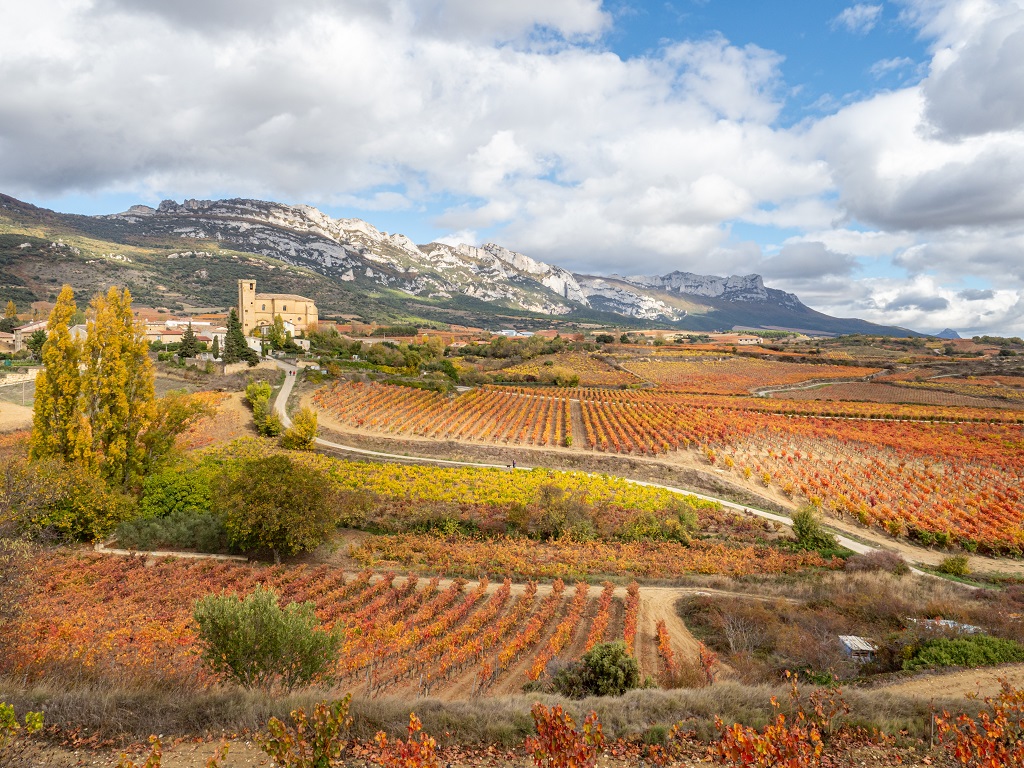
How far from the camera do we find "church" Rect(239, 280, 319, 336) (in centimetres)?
7919

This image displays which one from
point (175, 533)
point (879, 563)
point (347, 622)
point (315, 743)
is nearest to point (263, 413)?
point (175, 533)

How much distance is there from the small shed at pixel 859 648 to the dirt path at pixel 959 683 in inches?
54.7

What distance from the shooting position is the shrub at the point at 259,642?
360 inches

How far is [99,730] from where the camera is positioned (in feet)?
22.8

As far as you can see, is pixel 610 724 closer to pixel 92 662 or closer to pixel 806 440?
pixel 92 662

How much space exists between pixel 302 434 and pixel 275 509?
17.3 meters

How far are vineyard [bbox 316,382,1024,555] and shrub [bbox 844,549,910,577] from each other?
5.17 meters

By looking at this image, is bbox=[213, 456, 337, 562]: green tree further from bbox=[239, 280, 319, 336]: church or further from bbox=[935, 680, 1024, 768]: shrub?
bbox=[239, 280, 319, 336]: church

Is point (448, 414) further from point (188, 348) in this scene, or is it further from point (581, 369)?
point (581, 369)

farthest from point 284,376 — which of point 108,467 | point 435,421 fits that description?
point 108,467

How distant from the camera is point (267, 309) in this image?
82.0 metres

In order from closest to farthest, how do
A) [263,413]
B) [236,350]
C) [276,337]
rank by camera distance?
[263,413], [236,350], [276,337]

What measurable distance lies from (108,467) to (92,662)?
497 inches

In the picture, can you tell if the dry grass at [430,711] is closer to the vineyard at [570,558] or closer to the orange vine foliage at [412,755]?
the orange vine foliage at [412,755]
